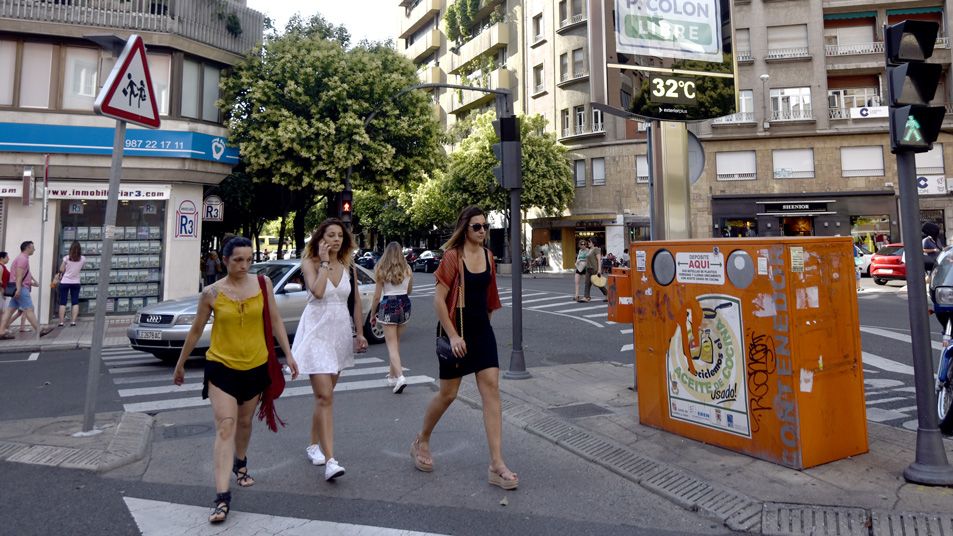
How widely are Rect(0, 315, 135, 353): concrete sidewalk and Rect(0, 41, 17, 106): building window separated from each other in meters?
5.34

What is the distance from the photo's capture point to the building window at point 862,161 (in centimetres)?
3128

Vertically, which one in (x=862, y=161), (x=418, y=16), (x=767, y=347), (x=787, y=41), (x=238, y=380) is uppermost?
(x=418, y=16)

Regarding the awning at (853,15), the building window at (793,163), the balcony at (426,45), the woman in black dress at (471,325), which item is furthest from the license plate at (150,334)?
the balcony at (426,45)

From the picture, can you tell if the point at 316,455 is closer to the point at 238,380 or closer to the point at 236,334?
the point at 238,380

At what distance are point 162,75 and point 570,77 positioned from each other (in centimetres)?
2553

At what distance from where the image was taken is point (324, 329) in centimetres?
440

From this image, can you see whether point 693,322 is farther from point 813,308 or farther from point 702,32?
point 702,32

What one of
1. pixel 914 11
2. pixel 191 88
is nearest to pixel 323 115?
pixel 191 88

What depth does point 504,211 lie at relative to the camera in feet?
116

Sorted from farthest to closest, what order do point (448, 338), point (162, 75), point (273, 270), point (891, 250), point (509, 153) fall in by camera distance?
1. point (891, 250)
2. point (162, 75)
3. point (273, 270)
4. point (509, 153)
5. point (448, 338)

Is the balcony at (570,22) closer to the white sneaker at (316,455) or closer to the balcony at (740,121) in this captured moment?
the balcony at (740,121)

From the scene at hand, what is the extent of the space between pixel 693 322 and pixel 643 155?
3142cm

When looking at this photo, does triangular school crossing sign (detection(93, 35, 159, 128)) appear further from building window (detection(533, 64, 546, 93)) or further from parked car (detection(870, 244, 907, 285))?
building window (detection(533, 64, 546, 93))

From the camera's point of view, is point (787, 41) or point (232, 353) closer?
point (232, 353)
